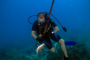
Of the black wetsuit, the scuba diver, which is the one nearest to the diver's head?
the scuba diver

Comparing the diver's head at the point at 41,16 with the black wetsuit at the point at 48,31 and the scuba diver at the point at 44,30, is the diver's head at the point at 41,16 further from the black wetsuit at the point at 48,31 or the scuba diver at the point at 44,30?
the black wetsuit at the point at 48,31

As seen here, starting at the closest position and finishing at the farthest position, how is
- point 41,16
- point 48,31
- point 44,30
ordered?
point 41,16
point 44,30
point 48,31

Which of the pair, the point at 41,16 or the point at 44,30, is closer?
the point at 41,16

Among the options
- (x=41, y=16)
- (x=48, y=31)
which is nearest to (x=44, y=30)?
(x=48, y=31)

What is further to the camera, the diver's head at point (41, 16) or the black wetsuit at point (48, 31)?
the black wetsuit at point (48, 31)

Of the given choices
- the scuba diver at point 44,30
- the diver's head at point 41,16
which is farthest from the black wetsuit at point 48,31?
the diver's head at point 41,16

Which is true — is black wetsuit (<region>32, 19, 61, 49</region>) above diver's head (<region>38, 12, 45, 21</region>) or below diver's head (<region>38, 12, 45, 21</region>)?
below

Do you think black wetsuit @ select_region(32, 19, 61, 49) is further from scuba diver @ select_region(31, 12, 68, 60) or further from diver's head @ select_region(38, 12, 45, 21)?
diver's head @ select_region(38, 12, 45, 21)

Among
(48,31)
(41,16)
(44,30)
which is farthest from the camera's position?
(48,31)

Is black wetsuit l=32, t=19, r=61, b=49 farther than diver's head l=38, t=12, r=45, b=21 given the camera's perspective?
Yes

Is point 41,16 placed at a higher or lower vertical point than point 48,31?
higher

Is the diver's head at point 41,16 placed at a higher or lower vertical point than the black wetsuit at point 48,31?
higher

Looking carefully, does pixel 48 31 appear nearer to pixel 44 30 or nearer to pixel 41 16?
pixel 44 30

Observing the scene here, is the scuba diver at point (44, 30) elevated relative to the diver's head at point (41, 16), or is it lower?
lower
